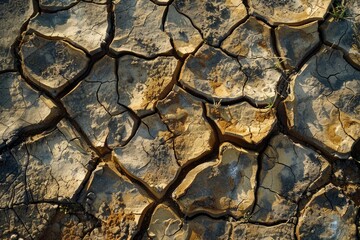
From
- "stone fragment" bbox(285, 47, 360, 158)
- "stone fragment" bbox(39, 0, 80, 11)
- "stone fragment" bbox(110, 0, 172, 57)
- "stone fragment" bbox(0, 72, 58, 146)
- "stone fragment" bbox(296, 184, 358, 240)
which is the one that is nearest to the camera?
"stone fragment" bbox(296, 184, 358, 240)

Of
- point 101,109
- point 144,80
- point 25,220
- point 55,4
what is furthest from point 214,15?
point 25,220

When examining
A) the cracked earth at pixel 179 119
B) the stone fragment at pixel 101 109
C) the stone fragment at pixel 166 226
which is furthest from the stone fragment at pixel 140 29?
the stone fragment at pixel 166 226

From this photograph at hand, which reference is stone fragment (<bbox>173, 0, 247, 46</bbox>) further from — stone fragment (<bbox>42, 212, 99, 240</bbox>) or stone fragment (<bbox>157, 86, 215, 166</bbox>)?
stone fragment (<bbox>42, 212, 99, 240</bbox>)

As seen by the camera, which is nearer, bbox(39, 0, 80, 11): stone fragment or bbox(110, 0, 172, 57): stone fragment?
bbox(110, 0, 172, 57): stone fragment

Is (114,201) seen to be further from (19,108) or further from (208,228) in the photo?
(19,108)

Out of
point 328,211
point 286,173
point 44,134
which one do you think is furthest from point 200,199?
point 44,134

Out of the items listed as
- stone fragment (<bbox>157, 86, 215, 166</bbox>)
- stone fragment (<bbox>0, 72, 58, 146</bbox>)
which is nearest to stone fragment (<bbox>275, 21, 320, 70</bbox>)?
stone fragment (<bbox>157, 86, 215, 166</bbox>)

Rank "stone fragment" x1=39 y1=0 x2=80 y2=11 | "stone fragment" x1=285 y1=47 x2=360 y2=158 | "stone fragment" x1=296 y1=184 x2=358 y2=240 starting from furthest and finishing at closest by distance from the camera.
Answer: "stone fragment" x1=39 y1=0 x2=80 y2=11 < "stone fragment" x1=285 y1=47 x2=360 y2=158 < "stone fragment" x1=296 y1=184 x2=358 y2=240

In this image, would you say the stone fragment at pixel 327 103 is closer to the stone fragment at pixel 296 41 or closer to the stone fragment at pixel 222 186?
the stone fragment at pixel 296 41
